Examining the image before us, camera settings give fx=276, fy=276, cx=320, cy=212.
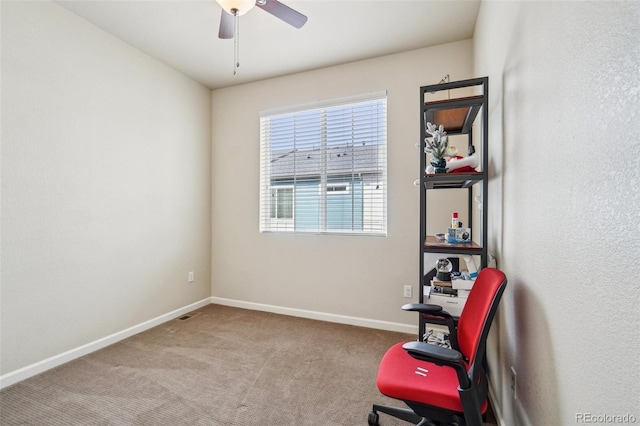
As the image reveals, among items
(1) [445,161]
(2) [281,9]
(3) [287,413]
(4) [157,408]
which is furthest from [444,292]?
(2) [281,9]

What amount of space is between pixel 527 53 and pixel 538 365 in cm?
125

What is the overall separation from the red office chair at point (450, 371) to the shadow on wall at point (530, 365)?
0.14 meters

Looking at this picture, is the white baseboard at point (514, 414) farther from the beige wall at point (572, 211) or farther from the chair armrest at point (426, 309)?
the chair armrest at point (426, 309)

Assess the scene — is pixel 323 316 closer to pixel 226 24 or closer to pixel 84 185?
pixel 84 185

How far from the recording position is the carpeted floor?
1.64 meters

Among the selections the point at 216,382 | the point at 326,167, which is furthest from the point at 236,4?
the point at 216,382

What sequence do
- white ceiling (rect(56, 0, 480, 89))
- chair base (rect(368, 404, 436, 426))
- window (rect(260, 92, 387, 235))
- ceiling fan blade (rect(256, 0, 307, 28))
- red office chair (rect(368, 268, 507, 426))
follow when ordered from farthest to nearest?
window (rect(260, 92, 387, 235)) < white ceiling (rect(56, 0, 480, 89)) < ceiling fan blade (rect(256, 0, 307, 28)) < chair base (rect(368, 404, 436, 426)) < red office chair (rect(368, 268, 507, 426))

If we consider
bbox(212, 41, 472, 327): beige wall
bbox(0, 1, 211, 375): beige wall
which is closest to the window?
bbox(212, 41, 472, 327): beige wall

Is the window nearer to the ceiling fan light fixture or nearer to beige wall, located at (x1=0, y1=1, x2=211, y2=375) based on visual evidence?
beige wall, located at (x1=0, y1=1, x2=211, y2=375)

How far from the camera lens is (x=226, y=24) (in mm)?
1961

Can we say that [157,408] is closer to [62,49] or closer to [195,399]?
[195,399]

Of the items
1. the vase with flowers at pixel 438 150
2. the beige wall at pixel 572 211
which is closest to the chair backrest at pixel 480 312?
the beige wall at pixel 572 211

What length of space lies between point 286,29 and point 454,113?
65.6 inches

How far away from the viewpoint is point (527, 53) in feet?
3.81
